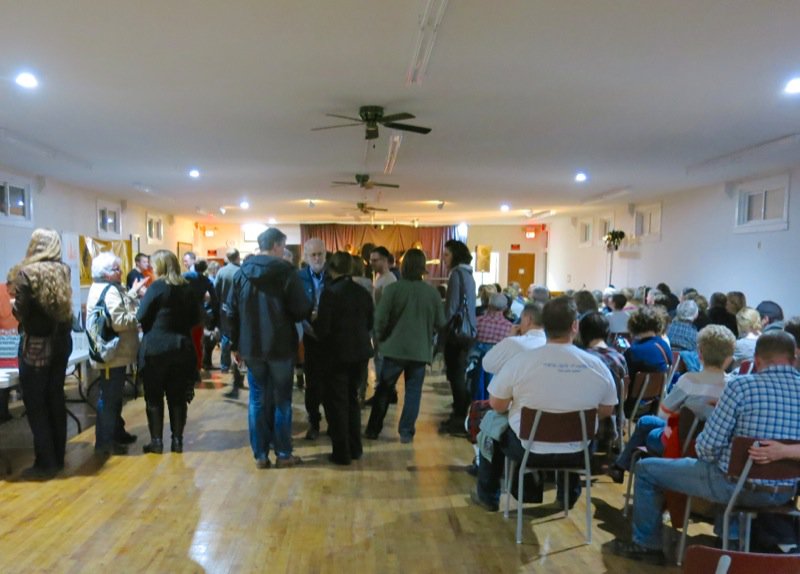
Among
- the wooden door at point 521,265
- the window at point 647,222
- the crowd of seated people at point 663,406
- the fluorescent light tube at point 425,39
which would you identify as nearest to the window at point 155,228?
the wooden door at point 521,265

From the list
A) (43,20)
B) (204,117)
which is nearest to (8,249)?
(204,117)

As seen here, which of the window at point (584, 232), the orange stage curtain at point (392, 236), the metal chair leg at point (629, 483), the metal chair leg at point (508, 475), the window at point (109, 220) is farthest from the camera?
the orange stage curtain at point (392, 236)

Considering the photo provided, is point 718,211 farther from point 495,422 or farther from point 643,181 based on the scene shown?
point 495,422

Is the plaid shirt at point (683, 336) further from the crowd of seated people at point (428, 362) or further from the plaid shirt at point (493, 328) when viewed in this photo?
the plaid shirt at point (493, 328)

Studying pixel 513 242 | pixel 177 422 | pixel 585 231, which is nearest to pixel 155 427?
pixel 177 422

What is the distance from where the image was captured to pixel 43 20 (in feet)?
10.2

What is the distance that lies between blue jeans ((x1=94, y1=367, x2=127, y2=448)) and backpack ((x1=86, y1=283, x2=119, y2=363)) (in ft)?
0.60

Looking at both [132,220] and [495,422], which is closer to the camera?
[495,422]

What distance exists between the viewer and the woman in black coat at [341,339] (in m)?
4.15

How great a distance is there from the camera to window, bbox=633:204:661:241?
36.9 ft

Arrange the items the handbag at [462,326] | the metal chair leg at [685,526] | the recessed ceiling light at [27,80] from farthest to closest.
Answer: the handbag at [462,326], the recessed ceiling light at [27,80], the metal chair leg at [685,526]

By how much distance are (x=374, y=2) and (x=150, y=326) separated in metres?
2.72

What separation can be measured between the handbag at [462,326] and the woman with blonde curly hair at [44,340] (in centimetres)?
286

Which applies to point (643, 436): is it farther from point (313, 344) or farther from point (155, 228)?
point (155, 228)
